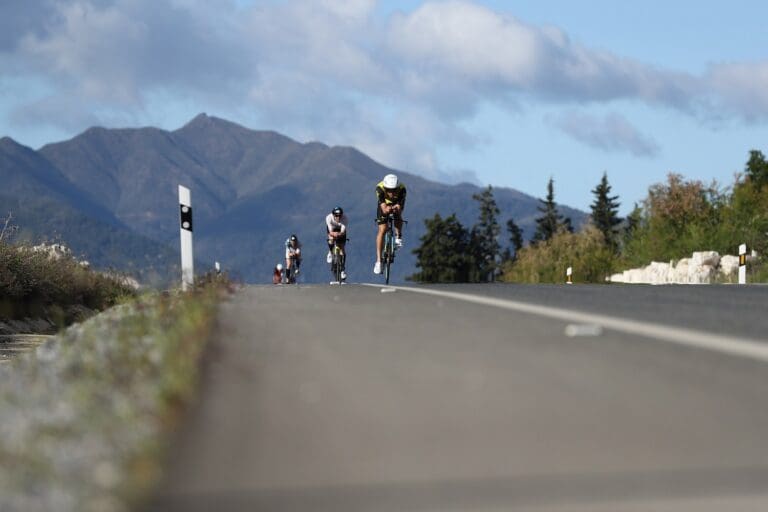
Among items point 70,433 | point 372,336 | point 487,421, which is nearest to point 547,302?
point 372,336

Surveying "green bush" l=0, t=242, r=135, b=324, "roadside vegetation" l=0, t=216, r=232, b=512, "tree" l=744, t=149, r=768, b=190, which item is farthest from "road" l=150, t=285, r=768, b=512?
"tree" l=744, t=149, r=768, b=190

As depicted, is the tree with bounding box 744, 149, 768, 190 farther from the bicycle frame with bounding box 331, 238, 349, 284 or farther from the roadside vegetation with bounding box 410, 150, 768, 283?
the bicycle frame with bounding box 331, 238, 349, 284

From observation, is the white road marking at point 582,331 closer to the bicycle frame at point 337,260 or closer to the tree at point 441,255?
the bicycle frame at point 337,260

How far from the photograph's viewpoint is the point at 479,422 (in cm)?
541

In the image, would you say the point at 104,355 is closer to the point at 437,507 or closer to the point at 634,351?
the point at 634,351

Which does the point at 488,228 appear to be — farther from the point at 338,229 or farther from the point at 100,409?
the point at 100,409

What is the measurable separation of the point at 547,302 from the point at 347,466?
9.15 metres

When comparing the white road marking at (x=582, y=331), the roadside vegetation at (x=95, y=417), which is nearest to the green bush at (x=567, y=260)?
the white road marking at (x=582, y=331)

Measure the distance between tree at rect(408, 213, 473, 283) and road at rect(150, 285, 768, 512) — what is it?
125393 mm

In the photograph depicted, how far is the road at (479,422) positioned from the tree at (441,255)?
4937 inches

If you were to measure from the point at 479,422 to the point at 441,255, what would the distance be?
130 meters

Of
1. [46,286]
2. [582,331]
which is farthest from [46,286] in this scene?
[582,331]

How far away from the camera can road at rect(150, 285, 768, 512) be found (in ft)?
13.8

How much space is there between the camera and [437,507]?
13.1 ft
